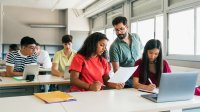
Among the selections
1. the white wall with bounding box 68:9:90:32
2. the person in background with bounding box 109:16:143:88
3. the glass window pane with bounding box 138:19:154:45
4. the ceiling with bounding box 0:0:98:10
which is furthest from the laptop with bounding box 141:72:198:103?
the white wall with bounding box 68:9:90:32

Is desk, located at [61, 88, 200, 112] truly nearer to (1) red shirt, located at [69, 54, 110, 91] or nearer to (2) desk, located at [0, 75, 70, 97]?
(1) red shirt, located at [69, 54, 110, 91]

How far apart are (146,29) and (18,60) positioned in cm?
311

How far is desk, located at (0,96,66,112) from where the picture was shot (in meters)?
1.40

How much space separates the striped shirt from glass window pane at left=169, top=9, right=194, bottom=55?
8.21 ft

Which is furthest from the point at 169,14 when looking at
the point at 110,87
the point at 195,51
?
the point at 110,87

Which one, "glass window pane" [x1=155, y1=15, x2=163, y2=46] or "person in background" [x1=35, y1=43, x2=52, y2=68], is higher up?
"glass window pane" [x1=155, y1=15, x2=163, y2=46]

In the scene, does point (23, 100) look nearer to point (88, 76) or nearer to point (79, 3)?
point (88, 76)

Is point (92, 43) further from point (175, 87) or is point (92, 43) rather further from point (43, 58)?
point (43, 58)

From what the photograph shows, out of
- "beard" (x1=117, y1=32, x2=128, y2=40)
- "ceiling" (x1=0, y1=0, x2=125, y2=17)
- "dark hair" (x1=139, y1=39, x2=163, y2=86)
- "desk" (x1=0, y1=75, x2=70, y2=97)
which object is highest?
"ceiling" (x1=0, y1=0, x2=125, y2=17)

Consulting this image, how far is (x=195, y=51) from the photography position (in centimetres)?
357

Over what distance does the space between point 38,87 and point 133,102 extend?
66.7 inches

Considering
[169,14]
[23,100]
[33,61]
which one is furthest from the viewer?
[169,14]

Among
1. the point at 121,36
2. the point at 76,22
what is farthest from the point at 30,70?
the point at 76,22

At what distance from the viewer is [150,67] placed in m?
2.22
